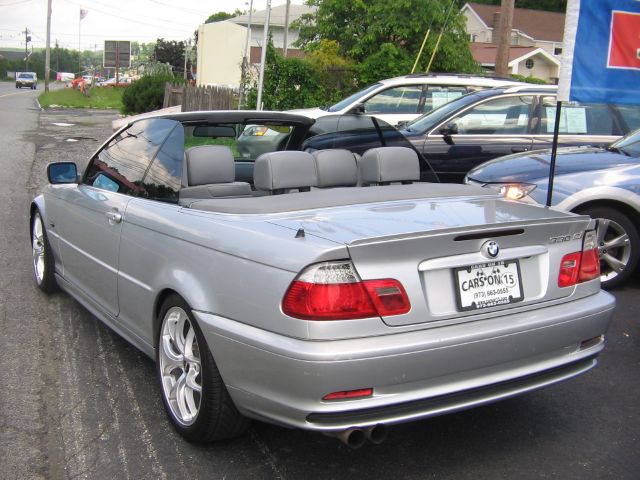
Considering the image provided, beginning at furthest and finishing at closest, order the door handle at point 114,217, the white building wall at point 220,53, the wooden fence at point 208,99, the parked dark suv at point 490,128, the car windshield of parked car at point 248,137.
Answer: the white building wall at point 220,53, the wooden fence at point 208,99, the parked dark suv at point 490,128, the car windshield of parked car at point 248,137, the door handle at point 114,217

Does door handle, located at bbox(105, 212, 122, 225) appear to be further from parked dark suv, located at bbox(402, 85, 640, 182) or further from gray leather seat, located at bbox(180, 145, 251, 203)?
parked dark suv, located at bbox(402, 85, 640, 182)

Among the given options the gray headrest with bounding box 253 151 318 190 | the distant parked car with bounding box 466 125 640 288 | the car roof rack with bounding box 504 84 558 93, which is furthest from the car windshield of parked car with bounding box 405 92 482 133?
the gray headrest with bounding box 253 151 318 190

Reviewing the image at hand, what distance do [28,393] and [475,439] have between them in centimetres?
244

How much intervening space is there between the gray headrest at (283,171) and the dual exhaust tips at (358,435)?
4.86 feet

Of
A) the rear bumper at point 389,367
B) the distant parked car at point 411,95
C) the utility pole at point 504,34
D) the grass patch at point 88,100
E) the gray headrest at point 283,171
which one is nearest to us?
the rear bumper at point 389,367

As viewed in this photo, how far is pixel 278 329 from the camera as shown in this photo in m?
2.84

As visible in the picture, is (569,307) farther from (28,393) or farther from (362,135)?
(28,393)

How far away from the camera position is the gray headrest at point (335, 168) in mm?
4262

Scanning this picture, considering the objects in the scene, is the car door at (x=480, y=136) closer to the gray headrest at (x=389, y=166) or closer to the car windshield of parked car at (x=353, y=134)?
the car windshield of parked car at (x=353, y=134)

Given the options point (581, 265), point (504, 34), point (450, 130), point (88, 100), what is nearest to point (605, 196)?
point (581, 265)

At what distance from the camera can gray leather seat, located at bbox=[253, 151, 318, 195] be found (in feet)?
12.5

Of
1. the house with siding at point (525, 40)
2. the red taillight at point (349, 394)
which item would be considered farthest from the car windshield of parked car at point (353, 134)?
the house with siding at point (525, 40)

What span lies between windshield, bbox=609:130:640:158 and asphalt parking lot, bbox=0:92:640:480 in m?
2.24

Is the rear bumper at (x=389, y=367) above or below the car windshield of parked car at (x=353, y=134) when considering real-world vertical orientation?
below
